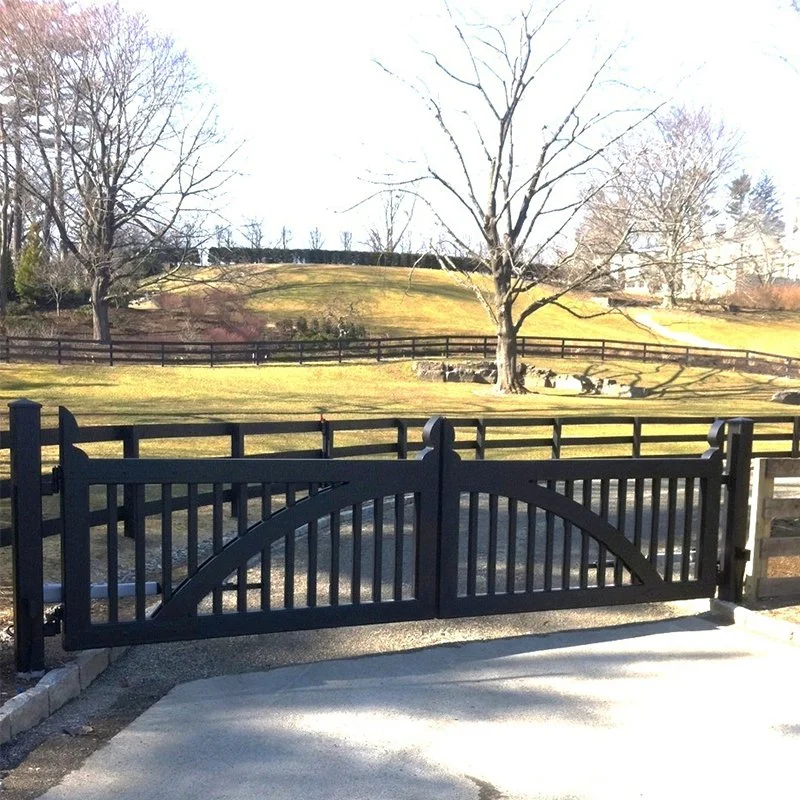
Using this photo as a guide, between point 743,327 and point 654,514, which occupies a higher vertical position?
point 743,327

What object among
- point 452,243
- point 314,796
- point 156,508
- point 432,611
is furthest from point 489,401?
point 314,796

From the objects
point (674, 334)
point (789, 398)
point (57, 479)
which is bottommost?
point (789, 398)

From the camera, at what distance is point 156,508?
26.3 feet

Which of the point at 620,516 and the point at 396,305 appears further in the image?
the point at 396,305

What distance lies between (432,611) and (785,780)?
7.44ft

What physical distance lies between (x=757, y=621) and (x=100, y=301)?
145ft

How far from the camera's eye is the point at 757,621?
20.5 ft

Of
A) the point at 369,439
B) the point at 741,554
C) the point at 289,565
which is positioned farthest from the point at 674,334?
the point at 289,565

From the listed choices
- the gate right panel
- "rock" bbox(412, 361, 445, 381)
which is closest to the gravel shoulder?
the gate right panel

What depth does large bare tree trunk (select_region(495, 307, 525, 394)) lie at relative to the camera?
35719mm

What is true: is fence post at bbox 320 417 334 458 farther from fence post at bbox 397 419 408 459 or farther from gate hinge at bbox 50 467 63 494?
gate hinge at bbox 50 467 63 494

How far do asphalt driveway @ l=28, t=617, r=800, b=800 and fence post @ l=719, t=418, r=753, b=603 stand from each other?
31.7 inches

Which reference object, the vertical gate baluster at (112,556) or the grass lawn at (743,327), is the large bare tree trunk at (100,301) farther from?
the vertical gate baluster at (112,556)

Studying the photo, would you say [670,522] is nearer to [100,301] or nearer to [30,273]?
[100,301]
